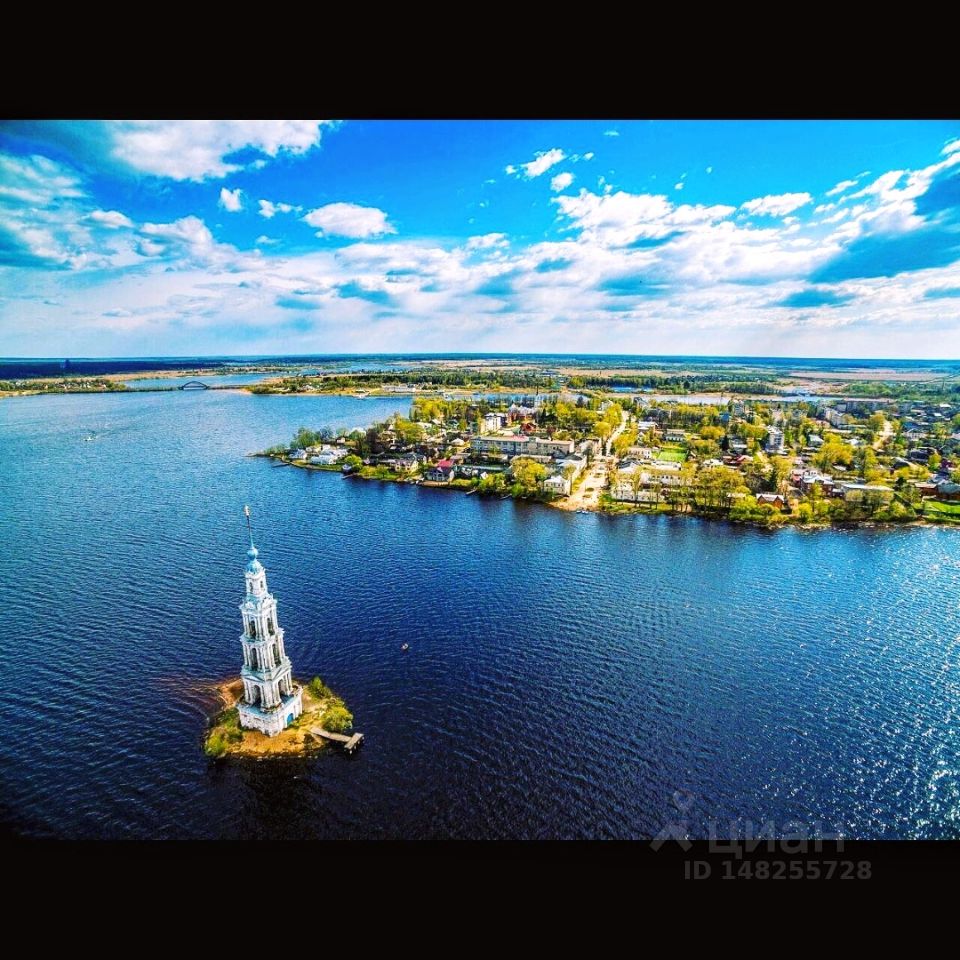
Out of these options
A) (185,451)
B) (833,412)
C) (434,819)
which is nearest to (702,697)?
(434,819)

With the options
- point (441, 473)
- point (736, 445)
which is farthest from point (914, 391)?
point (441, 473)

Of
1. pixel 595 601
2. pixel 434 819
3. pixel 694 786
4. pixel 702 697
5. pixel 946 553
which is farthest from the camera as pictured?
pixel 946 553

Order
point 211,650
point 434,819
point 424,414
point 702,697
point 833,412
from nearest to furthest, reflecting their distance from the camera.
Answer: point 434,819
point 702,697
point 211,650
point 424,414
point 833,412

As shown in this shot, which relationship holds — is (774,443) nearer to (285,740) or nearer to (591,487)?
(591,487)

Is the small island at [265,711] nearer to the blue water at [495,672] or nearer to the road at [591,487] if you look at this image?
the blue water at [495,672]

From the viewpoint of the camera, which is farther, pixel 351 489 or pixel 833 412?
pixel 833 412

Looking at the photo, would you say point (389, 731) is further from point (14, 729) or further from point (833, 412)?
point (833, 412)
